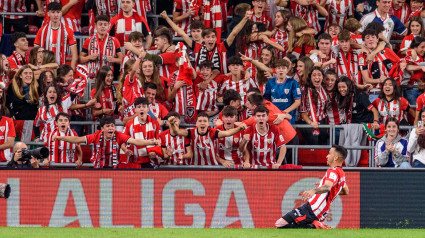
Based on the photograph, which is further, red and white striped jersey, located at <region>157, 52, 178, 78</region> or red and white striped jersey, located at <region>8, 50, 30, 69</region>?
red and white striped jersey, located at <region>8, 50, 30, 69</region>

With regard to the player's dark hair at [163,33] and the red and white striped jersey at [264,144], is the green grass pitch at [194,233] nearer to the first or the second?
the red and white striped jersey at [264,144]

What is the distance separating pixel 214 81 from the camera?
1485 centimetres

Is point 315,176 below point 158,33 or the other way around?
below

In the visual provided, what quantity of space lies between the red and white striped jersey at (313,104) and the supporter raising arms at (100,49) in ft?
11.7

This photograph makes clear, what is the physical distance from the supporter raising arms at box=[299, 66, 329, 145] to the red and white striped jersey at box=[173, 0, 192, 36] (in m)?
3.38

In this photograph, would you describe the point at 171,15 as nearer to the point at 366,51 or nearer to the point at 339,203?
the point at 366,51

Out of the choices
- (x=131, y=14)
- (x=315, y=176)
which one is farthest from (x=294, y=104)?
(x=131, y=14)

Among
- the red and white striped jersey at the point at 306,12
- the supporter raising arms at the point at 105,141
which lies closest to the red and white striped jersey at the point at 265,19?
the red and white striped jersey at the point at 306,12

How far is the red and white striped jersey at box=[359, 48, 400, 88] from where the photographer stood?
1577cm

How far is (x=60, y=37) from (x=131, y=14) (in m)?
1.44

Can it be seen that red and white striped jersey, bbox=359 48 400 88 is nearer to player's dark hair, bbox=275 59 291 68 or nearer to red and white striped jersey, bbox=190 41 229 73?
player's dark hair, bbox=275 59 291 68

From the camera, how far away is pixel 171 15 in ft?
58.9

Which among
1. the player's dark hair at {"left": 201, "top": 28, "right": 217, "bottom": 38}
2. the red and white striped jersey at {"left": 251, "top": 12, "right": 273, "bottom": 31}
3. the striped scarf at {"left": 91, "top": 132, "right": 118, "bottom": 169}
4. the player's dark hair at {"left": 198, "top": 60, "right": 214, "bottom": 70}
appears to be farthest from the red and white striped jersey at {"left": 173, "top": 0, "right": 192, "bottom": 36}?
the striped scarf at {"left": 91, "top": 132, "right": 118, "bottom": 169}

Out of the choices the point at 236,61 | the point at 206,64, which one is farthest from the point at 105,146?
the point at 236,61
